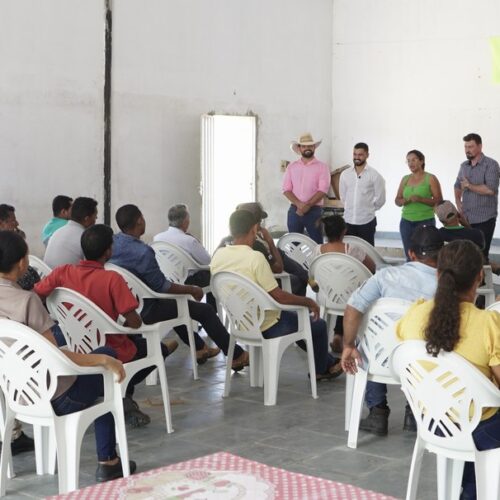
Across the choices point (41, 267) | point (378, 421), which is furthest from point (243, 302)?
point (41, 267)

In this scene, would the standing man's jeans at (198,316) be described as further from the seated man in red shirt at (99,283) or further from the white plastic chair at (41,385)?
the white plastic chair at (41,385)

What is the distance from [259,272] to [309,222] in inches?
184

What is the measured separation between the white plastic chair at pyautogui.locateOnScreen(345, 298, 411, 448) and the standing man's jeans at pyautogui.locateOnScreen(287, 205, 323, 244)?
5.35 meters

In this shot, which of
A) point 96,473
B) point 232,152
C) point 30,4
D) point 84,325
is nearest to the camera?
point 96,473

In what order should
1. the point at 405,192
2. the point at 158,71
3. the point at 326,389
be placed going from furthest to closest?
the point at 158,71 < the point at 405,192 < the point at 326,389

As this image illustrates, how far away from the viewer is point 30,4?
9.94 meters

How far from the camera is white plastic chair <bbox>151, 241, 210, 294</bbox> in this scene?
6938 millimetres

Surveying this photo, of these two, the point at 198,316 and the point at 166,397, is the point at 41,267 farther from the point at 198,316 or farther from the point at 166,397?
the point at 166,397

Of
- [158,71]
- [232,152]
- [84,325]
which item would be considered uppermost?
[158,71]

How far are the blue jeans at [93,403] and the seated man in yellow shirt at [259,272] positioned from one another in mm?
1435

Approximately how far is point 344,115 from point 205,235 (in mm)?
3554

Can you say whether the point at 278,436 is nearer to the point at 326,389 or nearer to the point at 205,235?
the point at 326,389

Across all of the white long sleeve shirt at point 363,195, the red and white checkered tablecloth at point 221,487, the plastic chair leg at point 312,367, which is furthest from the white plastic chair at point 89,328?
the white long sleeve shirt at point 363,195

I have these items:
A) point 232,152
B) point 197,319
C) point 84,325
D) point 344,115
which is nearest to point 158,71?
point 232,152
